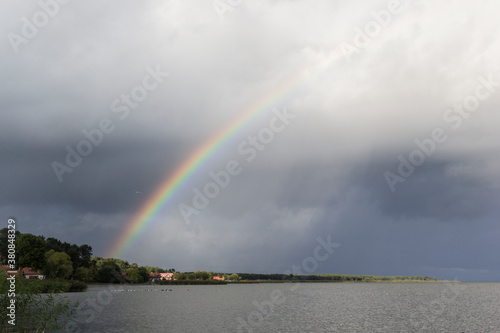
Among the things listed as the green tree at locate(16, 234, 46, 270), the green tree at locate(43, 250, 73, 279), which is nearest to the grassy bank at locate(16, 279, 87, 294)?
the green tree at locate(43, 250, 73, 279)

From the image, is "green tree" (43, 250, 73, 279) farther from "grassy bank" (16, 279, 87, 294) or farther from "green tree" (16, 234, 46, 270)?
"grassy bank" (16, 279, 87, 294)

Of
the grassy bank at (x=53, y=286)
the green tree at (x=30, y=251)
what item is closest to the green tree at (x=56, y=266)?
the green tree at (x=30, y=251)

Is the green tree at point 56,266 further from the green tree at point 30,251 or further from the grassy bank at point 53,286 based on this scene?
the grassy bank at point 53,286

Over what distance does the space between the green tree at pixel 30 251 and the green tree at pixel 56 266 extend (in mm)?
2945

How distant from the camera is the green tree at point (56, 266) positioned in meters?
182

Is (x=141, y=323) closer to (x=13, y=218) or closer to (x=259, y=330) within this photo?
(x=259, y=330)

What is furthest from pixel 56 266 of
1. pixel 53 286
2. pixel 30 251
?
pixel 53 286

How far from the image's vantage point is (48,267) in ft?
601

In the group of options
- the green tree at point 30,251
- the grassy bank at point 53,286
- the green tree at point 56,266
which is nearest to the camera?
the grassy bank at point 53,286

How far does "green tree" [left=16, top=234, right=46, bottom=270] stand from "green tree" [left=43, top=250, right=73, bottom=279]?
9.66 feet

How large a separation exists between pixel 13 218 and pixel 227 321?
140 feet

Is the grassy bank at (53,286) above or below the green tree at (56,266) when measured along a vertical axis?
below

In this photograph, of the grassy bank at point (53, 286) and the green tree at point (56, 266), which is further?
the green tree at point (56, 266)

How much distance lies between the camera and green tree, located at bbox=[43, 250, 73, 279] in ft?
599
